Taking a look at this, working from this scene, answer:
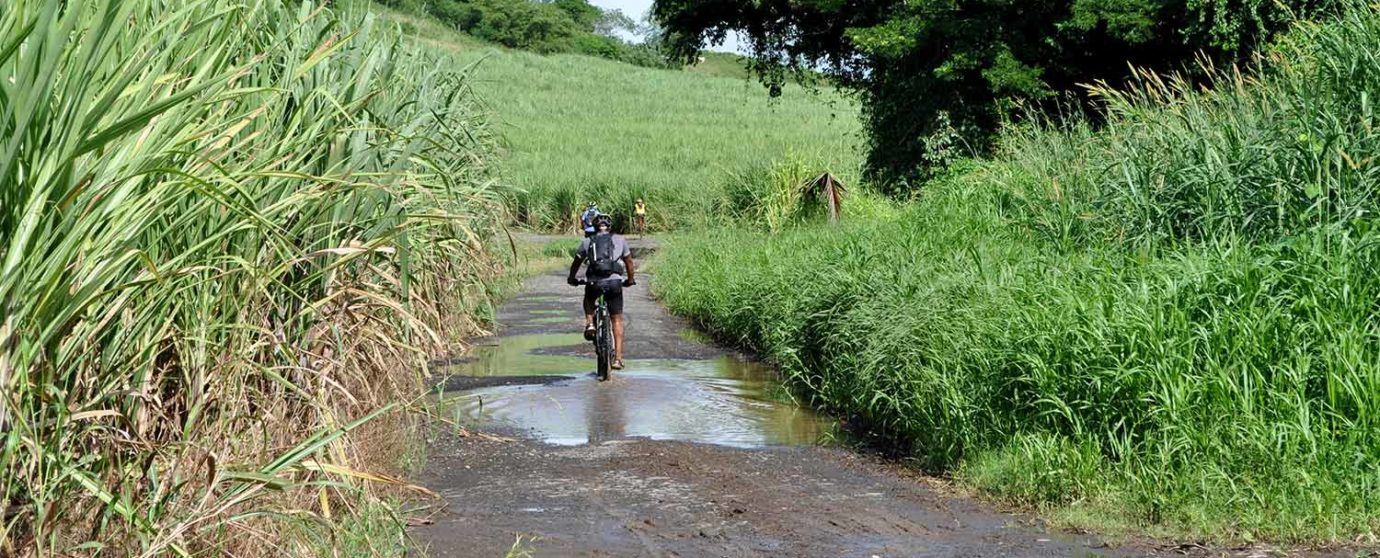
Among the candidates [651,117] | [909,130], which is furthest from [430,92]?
[651,117]

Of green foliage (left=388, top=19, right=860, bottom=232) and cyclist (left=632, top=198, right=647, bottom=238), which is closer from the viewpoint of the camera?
green foliage (left=388, top=19, right=860, bottom=232)

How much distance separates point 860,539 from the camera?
22.7 feet

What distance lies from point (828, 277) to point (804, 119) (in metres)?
57.5

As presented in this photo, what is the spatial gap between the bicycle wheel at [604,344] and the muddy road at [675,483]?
0.66 feet

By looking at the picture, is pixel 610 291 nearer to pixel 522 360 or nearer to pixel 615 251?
pixel 615 251

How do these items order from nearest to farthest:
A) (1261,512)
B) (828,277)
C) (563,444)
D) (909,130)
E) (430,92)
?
(1261,512) < (430,92) < (563,444) < (828,277) < (909,130)

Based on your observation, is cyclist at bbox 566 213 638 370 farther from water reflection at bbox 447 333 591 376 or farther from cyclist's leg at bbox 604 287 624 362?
water reflection at bbox 447 333 591 376

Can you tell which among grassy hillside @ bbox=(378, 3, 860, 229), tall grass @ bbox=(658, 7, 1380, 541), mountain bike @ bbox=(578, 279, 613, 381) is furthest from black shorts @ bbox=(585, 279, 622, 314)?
grassy hillside @ bbox=(378, 3, 860, 229)

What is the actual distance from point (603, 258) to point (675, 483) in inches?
197

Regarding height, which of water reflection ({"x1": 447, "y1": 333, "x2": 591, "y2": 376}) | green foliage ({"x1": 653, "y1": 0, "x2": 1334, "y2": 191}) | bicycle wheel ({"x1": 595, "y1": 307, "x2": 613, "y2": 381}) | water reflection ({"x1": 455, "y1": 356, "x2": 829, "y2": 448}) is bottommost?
water reflection ({"x1": 447, "y1": 333, "x2": 591, "y2": 376})

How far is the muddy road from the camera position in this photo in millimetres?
6746

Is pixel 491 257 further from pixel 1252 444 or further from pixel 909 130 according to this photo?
pixel 909 130

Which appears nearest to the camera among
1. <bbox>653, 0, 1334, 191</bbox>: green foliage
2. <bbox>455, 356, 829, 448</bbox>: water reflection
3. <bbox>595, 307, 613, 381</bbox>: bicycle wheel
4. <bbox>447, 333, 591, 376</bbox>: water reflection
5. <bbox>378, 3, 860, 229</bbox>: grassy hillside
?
<bbox>455, 356, 829, 448</bbox>: water reflection

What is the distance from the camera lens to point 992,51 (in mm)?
21547
